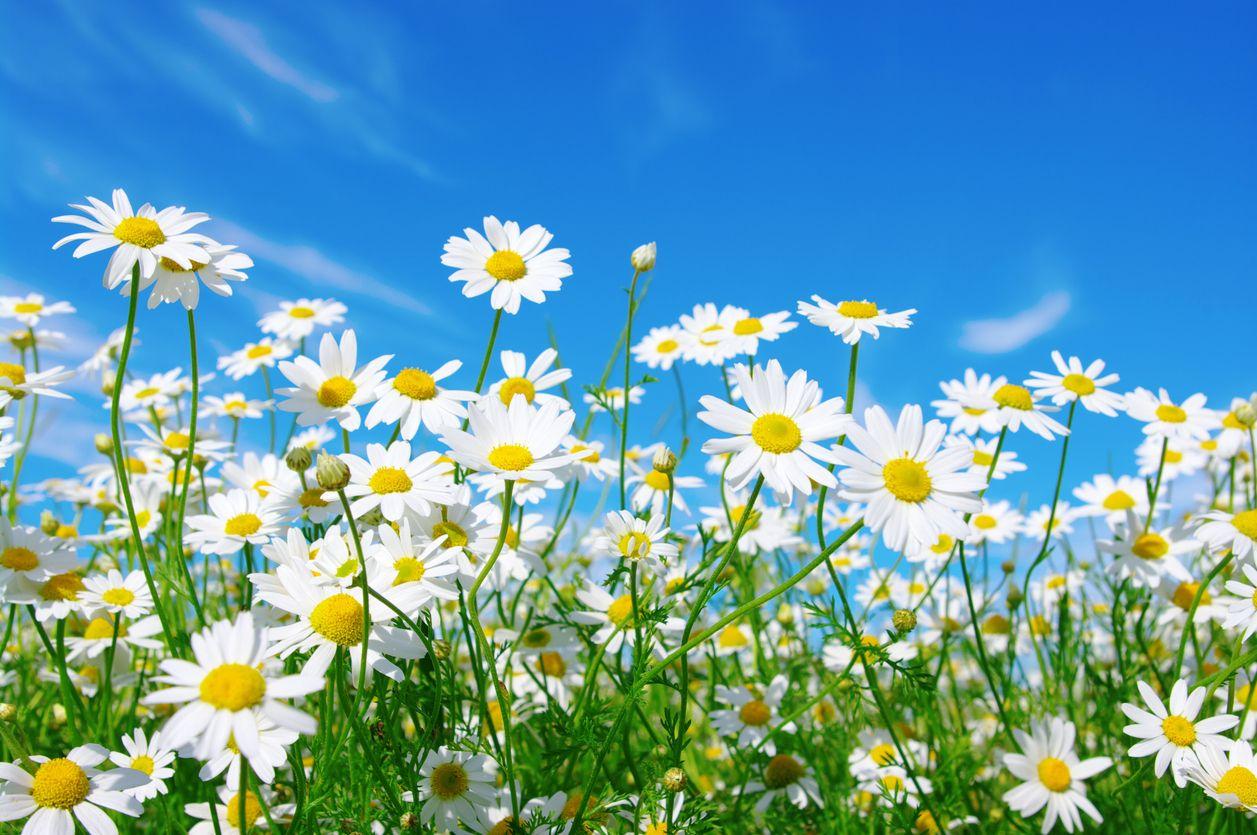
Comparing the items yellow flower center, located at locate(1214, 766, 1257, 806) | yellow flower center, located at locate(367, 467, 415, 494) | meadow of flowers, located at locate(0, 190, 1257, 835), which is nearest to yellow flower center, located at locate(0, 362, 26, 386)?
meadow of flowers, located at locate(0, 190, 1257, 835)

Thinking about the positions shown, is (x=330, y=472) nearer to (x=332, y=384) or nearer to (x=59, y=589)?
(x=332, y=384)

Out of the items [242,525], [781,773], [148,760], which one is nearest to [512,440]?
[242,525]

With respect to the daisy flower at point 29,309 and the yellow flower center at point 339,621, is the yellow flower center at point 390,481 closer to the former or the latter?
the yellow flower center at point 339,621

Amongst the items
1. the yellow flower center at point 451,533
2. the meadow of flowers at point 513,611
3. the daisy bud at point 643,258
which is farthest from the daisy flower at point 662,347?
the yellow flower center at point 451,533

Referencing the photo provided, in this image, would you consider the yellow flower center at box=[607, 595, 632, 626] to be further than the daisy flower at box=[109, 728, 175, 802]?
Yes

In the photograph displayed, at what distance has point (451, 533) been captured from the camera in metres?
2.23

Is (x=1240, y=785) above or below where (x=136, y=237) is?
below

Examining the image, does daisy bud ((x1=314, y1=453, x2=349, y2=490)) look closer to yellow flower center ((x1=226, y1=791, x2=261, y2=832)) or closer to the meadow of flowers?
the meadow of flowers

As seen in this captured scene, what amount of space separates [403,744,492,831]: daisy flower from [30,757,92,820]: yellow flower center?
0.70 meters

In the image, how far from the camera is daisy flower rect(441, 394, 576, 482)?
2012mm

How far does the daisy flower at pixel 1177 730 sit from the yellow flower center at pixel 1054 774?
0.37 meters

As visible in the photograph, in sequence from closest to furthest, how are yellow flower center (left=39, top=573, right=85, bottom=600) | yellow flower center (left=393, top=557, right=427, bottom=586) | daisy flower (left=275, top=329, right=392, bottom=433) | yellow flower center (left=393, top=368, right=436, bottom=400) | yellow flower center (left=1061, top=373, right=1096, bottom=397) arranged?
yellow flower center (left=393, top=557, right=427, bottom=586)
daisy flower (left=275, top=329, right=392, bottom=433)
yellow flower center (left=393, top=368, right=436, bottom=400)
yellow flower center (left=39, top=573, right=85, bottom=600)
yellow flower center (left=1061, top=373, right=1096, bottom=397)

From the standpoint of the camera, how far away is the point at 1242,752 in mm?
2309

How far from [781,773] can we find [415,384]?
1753 mm
